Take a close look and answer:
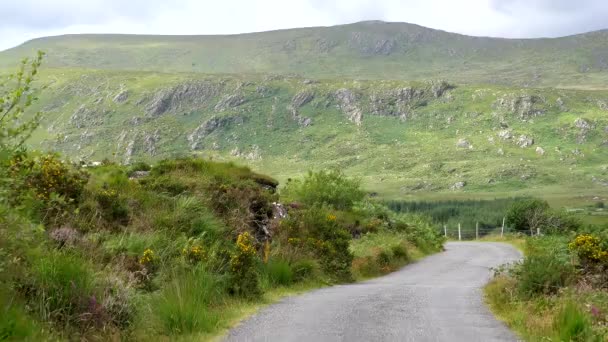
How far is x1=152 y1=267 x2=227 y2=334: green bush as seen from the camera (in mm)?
10711

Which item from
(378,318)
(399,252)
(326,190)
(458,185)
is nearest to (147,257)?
(378,318)

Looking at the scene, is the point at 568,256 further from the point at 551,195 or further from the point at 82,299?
the point at 551,195

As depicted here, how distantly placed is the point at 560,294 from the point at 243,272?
632 cm

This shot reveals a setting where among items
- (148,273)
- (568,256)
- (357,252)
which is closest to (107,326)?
(148,273)

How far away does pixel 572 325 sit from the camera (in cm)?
1033

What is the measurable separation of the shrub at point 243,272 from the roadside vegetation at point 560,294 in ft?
16.4

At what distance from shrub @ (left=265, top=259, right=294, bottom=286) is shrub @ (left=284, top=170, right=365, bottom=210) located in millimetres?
27437

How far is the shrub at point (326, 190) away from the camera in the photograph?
47.3 m

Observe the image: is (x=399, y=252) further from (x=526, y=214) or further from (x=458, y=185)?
(x=458, y=185)

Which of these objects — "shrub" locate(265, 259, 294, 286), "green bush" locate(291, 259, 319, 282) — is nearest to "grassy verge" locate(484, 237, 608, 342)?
"shrub" locate(265, 259, 294, 286)

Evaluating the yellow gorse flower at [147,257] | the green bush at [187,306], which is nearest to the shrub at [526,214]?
the green bush at [187,306]

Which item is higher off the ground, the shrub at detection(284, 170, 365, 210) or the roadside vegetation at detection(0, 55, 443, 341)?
the roadside vegetation at detection(0, 55, 443, 341)

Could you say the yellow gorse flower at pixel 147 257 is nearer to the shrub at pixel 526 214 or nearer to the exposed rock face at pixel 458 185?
the shrub at pixel 526 214

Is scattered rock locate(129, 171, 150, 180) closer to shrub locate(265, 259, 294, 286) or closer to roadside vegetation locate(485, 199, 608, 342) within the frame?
shrub locate(265, 259, 294, 286)
